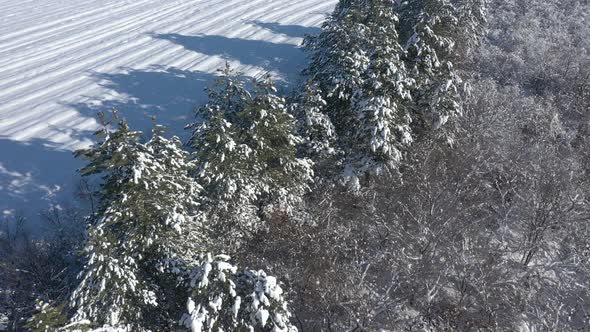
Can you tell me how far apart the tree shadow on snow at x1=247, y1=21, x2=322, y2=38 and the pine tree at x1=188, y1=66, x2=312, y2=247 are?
1982 cm

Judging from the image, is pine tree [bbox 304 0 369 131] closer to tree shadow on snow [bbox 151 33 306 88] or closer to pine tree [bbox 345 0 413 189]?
pine tree [bbox 345 0 413 189]

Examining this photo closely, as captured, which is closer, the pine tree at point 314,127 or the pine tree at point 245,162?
the pine tree at point 245,162

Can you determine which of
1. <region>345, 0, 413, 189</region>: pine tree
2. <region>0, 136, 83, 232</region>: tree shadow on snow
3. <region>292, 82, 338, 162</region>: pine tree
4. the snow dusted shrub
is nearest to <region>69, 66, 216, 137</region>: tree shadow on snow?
<region>0, 136, 83, 232</region>: tree shadow on snow

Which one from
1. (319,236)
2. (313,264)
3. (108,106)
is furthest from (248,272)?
(108,106)

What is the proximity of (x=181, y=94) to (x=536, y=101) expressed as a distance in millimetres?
20155

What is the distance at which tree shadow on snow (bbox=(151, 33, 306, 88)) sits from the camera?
2741 cm

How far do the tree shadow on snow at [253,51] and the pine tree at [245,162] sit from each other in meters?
13.2

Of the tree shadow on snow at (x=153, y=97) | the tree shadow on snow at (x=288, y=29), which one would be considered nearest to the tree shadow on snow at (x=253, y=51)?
the tree shadow on snow at (x=288, y=29)

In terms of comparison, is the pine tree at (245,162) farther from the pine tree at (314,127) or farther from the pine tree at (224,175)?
the pine tree at (314,127)

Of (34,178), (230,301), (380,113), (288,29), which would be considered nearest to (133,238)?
(230,301)

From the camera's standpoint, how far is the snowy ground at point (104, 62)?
62.4 ft

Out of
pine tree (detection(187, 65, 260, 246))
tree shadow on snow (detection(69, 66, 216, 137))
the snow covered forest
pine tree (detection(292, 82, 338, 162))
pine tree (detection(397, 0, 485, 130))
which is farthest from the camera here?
tree shadow on snow (detection(69, 66, 216, 137))

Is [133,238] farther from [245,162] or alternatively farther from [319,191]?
[319,191]

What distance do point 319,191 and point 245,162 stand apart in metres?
4.67
